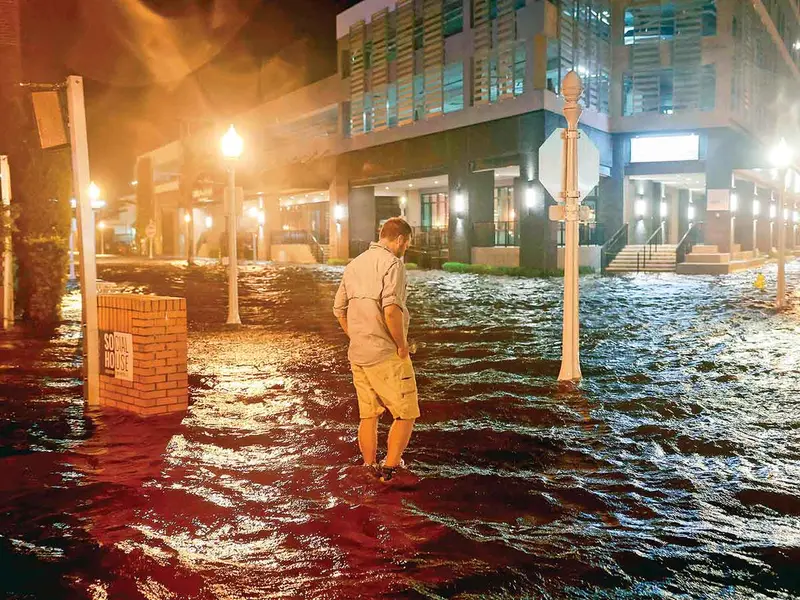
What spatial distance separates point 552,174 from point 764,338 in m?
5.87

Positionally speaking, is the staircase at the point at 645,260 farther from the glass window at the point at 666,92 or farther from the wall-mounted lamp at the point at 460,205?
the wall-mounted lamp at the point at 460,205

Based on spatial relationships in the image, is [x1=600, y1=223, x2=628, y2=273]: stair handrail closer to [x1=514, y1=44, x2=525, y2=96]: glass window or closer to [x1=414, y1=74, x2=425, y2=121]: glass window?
[x1=514, y1=44, x2=525, y2=96]: glass window

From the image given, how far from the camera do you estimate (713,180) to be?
3862 cm

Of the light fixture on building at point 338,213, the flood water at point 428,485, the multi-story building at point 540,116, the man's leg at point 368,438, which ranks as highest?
the multi-story building at point 540,116

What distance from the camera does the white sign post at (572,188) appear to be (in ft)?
29.2

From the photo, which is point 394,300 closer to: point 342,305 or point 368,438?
point 342,305

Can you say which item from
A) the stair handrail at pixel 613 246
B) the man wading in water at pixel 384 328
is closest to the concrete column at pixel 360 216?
the stair handrail at pixel 613 246

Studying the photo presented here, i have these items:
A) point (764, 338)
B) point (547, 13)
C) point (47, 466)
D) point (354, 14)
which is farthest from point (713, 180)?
point (47, 466)

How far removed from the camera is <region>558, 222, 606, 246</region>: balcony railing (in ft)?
119

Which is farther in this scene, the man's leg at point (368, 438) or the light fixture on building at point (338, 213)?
the light fixture on building at point (338, 213)

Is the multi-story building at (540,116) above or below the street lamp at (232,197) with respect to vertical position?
above

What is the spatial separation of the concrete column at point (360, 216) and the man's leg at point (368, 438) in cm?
4198

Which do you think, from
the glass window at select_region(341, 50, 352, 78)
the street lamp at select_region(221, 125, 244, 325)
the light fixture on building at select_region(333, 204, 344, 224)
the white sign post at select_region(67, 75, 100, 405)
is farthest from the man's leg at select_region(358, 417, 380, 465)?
the glass window at select_region(341, 50, 352, 78)

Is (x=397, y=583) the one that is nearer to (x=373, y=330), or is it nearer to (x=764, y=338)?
(x=373, y=330)
